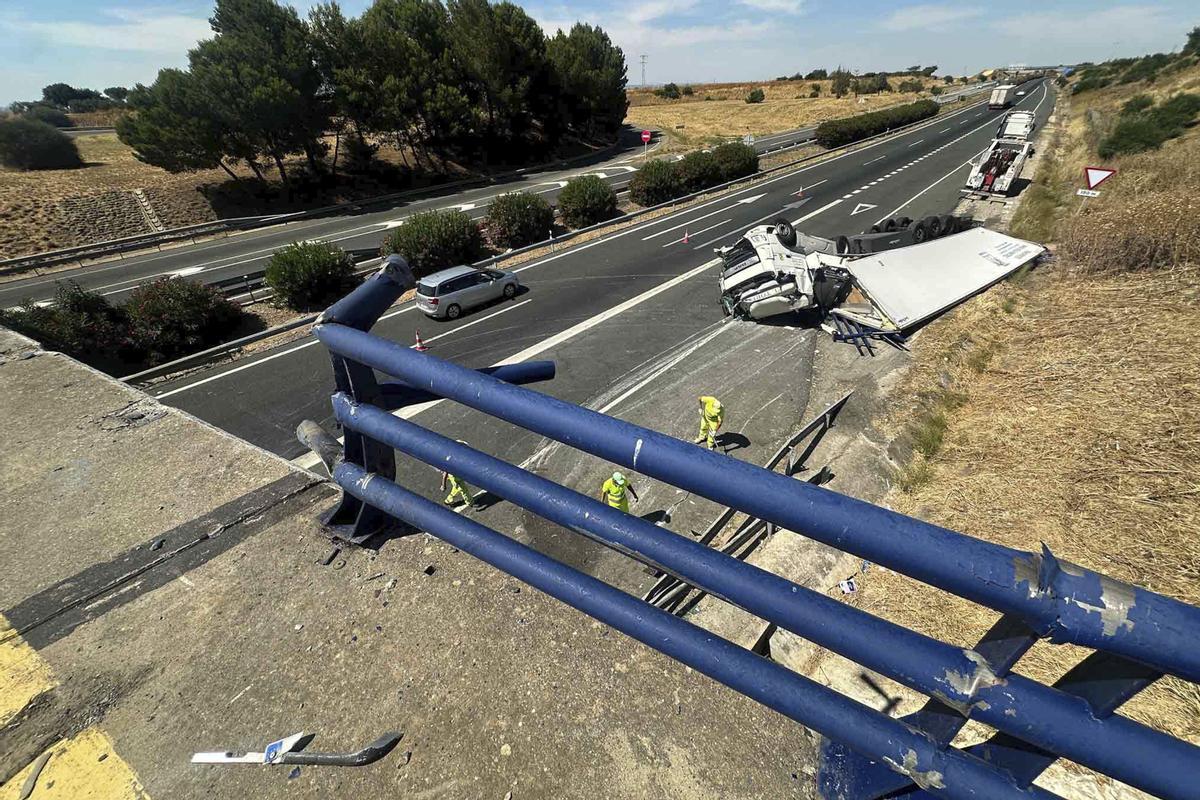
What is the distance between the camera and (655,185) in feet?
94.9

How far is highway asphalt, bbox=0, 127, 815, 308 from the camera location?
22188mm

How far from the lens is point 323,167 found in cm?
3928

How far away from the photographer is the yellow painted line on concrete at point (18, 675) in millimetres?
2553

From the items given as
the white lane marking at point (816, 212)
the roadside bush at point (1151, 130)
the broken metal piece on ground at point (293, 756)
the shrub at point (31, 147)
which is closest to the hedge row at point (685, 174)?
the white lane marking at point (816, 212)

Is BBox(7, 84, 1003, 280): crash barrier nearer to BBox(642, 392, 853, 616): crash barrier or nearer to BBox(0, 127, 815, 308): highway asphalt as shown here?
BBox(0, 127, 815, 308): highway asphalt

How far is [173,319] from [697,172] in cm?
2658

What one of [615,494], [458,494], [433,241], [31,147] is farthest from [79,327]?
[31,147]

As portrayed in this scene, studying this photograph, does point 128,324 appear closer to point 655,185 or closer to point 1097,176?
point 655,185

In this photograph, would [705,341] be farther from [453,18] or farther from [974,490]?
[453,18]

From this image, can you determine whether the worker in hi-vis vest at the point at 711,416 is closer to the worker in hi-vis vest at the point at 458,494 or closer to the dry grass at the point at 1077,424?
the dry grass at the point at 1077,424

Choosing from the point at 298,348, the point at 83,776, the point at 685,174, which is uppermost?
the point at 685,174

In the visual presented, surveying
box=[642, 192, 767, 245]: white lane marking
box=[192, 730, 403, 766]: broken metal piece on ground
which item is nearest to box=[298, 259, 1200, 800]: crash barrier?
box=[192, 730, 403, 766]: broken metal piece on ground

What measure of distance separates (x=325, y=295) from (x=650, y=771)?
20747 mm

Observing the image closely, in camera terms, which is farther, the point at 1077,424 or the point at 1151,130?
the point at 1151,130
